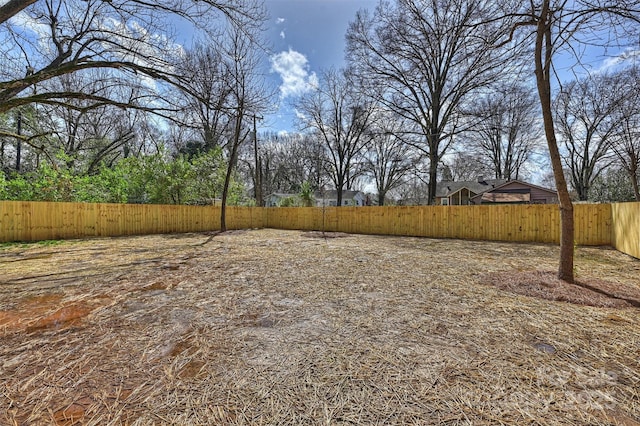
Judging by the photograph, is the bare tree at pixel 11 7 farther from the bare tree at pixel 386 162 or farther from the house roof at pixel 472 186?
the house roof at pixel 472 186

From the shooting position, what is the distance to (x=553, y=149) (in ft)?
11.1

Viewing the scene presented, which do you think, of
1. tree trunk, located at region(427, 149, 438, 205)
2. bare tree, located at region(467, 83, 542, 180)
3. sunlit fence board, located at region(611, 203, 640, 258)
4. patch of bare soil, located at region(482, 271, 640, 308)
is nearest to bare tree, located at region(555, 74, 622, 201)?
bare tree, located at region(467, 83, 542, 180)

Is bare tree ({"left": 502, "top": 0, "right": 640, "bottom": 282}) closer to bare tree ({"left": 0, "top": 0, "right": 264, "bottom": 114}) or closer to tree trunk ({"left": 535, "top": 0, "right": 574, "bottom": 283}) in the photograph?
tree trunk ({"left": 535, "top": 0, "right": 574, "bottom": 283})

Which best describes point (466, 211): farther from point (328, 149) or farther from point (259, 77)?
point (328, 149)

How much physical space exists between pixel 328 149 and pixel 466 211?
44.1 feet

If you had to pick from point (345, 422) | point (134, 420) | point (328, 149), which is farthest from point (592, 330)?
point (328, 149)

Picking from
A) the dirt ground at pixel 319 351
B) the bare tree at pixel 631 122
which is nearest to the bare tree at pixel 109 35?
the dirt ground at pixel 319 351

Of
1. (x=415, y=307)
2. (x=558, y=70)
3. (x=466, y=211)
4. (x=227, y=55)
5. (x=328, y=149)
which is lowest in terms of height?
(x=415, y=307)

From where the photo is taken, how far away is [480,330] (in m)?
2.07

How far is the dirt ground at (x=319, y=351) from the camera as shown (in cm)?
124

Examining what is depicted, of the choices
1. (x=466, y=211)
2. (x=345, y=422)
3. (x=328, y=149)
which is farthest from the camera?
(x=328, y=149)

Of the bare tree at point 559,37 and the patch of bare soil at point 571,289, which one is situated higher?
the bare tree at point 559,37

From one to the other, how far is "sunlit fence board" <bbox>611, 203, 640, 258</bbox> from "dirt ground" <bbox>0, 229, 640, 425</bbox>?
2909 millimetres

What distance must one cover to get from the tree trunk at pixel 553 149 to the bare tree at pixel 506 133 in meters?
9.85
